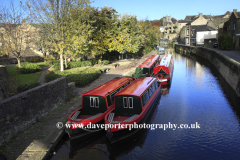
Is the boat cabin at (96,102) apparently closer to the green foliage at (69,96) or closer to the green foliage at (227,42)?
the green foliage at (69,96)

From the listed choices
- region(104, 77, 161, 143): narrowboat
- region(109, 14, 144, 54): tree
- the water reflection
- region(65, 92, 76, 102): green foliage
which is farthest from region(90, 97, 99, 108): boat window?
region(109, 14, 144, 54): tree

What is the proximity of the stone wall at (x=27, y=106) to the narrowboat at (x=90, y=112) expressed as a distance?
2.29 m

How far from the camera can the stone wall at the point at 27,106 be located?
878 centimetres

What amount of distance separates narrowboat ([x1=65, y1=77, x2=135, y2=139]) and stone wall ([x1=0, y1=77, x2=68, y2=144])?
2.29 meters

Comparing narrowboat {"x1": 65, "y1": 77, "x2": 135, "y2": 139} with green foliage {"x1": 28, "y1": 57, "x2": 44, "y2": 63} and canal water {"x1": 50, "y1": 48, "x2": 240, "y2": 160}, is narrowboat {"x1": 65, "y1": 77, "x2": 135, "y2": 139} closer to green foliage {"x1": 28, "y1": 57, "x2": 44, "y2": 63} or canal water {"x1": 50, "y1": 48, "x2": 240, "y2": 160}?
canal water {"x1": 50, "y1": 48, "x2": 240, "y2": 160}

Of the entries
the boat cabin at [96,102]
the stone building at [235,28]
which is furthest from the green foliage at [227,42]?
the boat cabin at [96,102]

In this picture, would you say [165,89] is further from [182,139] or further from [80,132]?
[80,132]

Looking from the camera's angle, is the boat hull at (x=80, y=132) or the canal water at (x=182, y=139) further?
the boat hull at (x=80, y=132)

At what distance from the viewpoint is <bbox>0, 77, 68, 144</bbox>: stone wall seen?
878 cm

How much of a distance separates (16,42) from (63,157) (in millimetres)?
18950

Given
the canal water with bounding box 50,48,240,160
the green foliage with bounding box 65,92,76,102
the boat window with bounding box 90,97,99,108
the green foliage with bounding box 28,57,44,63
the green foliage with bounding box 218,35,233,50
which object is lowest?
the canal water with bounding box 50,48,240,160

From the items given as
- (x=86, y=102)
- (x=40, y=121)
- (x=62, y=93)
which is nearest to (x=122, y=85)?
(x=86, y=102)

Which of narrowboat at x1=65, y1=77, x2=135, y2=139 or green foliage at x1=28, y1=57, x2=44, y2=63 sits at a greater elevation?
green foliage at x1=28, y1=57, x2=44, y2=63

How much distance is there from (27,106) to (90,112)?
3569 mm
